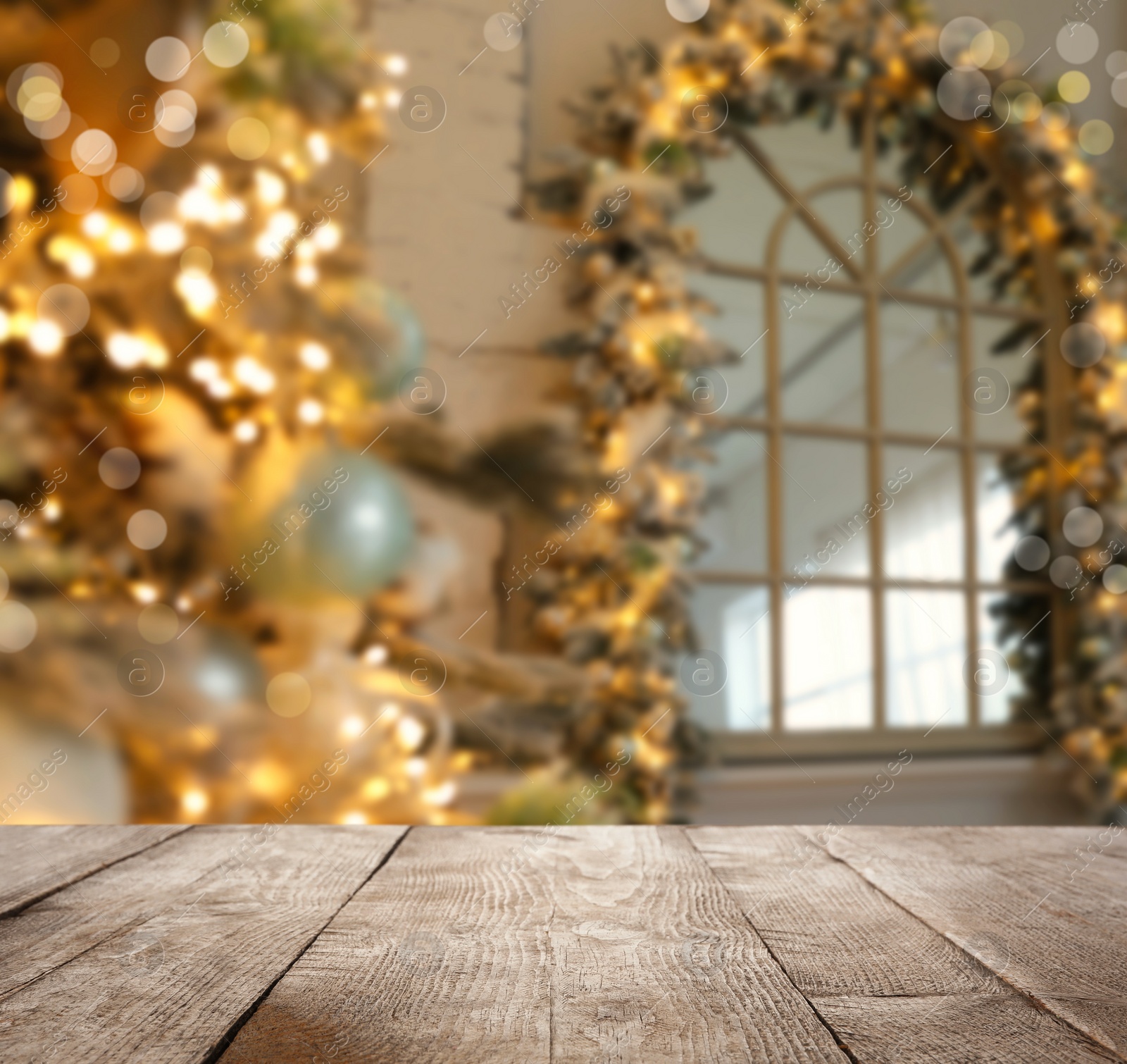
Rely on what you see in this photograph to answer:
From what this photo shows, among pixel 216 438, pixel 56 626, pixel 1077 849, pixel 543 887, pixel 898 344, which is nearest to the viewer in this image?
pixel 543 887

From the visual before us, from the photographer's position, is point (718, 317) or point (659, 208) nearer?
point (659, 208)

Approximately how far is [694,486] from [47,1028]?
191 centimetres

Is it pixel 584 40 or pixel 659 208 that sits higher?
pixel 584 40

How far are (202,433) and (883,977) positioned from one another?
1768 millimetres

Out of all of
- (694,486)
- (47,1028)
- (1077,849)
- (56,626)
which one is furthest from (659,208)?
(47,1028)

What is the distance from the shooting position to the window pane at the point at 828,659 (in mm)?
2439

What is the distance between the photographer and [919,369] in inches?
105

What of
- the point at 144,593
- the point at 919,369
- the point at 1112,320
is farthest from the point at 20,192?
the point at 1112,320

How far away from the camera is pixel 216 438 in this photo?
1.90 meters

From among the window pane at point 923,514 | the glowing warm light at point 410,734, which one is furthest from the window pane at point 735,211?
the glowing warm light at point 410,734

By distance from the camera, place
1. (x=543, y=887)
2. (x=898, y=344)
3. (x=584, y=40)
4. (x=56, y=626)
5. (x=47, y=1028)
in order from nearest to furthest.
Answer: (x=47, y=1028) → (x=543, y=887) → (x=56, y=626) → (x=584, y=40) → (x=898, y=344)

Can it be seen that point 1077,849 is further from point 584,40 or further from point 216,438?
point 584,40

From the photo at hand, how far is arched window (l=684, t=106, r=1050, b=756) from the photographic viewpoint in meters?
2.40

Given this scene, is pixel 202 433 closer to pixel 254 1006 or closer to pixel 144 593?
pixel 144 593
